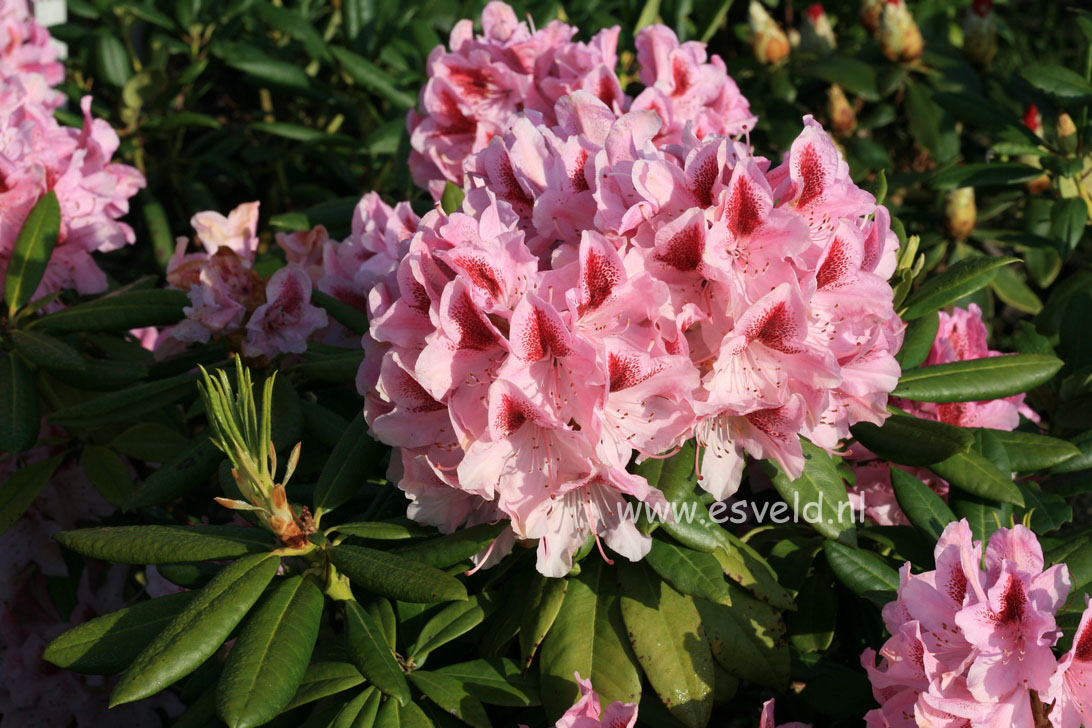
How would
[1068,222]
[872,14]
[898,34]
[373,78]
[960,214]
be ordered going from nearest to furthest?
1. [1068,222]
2. [373,78]
3. [960,214]
4. [898,34]
5. [872,14]

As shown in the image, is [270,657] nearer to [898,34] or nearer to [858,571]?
[858,571]

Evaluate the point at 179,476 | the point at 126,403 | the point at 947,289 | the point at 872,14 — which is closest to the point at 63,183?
the point at 126,403

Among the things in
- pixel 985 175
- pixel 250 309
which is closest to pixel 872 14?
pixel 985 175

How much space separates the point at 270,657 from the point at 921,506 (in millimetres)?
791

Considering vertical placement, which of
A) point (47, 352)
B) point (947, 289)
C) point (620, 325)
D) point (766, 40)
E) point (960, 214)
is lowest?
point (960, 214)

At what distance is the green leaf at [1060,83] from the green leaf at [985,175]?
6.1 inches

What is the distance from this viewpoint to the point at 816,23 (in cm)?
301

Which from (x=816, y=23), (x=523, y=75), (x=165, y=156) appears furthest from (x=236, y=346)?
(x=816, y=23)

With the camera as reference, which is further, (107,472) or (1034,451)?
(107,472)

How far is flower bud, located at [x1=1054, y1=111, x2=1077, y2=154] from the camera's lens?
216 centimetres

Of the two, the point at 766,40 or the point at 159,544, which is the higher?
the point at 159,544

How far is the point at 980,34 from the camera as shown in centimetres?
292

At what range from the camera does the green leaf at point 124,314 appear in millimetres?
1722

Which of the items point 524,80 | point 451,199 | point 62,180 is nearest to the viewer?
point 451,199
